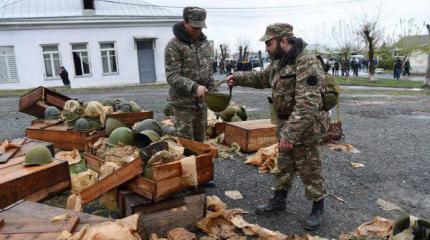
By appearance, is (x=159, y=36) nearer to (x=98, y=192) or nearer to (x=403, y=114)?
(x=403, y=114)

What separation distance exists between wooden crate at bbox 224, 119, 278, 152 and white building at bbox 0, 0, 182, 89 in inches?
827

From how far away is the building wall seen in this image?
2405 centimetres

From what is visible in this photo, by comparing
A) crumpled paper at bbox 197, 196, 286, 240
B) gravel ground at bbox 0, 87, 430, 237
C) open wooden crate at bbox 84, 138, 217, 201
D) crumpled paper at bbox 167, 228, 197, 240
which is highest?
open wooden crate at bbox 84, 138, 217, 201

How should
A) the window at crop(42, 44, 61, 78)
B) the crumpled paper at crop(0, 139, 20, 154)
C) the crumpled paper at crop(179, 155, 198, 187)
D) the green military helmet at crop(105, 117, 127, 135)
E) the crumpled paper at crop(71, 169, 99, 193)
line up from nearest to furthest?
1. the crumpled paper at crop(179, 155, 198, 187)
2. the crumpled paper at crop(71, 169, 99, 193)
3. the crumpled paper at crop(0, 139, 20, 154)
4. the green military helmet at crop(105, 117, 127, 135)
5. the window at crop(42, 44, 61, 78)

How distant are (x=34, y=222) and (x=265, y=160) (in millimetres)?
3554

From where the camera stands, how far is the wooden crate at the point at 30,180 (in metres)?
3.91

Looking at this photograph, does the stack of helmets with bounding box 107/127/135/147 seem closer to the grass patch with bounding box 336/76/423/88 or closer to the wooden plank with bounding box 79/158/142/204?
the wooden plank with bounding box 79/158/142/204

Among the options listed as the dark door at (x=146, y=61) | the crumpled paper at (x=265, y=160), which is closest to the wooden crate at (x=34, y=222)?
the crumpled paper at (x=265, y=160)

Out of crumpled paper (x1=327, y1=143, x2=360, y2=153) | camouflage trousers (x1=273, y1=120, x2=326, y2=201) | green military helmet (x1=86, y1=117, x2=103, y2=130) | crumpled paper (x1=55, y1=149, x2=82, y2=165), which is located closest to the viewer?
camouflage trousers (x1=273, y1=120, x2=326, y2=201)

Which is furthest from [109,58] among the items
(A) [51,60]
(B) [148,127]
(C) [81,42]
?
(B) [148,127]

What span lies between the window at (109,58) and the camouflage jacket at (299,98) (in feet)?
78.5

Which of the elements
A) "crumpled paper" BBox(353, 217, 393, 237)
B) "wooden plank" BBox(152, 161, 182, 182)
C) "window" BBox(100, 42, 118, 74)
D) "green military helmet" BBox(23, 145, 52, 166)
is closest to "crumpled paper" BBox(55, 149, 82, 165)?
"green military helmet" BBox(23, 145, 52, 166)

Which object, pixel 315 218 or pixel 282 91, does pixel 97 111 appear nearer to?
pixel 282 91

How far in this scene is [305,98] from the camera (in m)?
3.44
